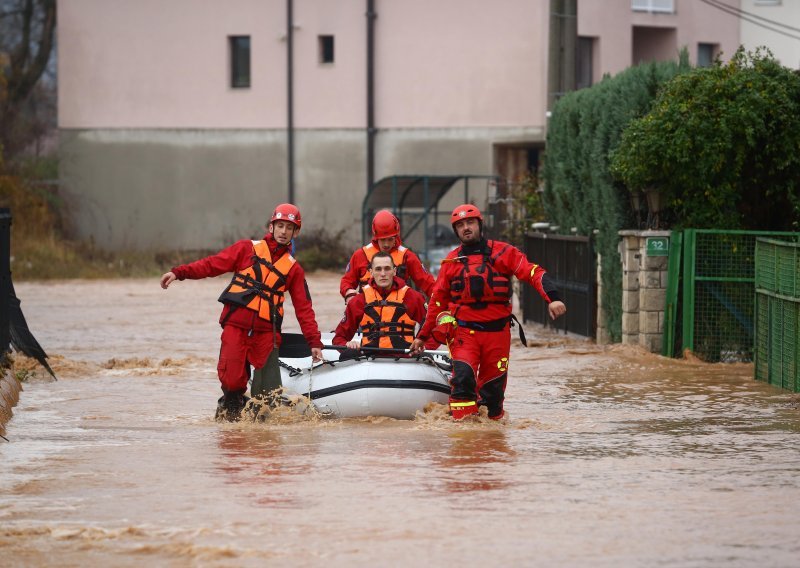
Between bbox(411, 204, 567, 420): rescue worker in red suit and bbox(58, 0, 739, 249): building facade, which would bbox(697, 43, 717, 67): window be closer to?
bbox(58, 0, 739, 249): building facade

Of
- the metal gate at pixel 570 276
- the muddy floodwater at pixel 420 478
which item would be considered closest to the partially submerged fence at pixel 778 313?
the muddy floodwater at pixel 420 478

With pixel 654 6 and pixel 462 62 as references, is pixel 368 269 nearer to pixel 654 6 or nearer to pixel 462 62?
pixel 462 62

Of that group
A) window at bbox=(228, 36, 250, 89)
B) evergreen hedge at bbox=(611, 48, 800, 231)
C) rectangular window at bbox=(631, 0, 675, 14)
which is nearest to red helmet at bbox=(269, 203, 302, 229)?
evergreen hedge at bbox=(611, 48, 800, 231)

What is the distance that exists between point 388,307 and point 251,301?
4.72ft

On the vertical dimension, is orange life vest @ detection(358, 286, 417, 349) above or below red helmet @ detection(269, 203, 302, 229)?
below

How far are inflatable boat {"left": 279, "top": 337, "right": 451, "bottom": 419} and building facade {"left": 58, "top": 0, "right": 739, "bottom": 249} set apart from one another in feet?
80.3

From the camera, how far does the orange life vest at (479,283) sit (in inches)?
515

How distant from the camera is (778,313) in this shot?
16312 mm

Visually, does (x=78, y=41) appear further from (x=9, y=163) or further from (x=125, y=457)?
(x=125, y=457)

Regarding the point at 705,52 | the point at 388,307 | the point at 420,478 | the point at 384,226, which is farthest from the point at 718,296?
the point at 705,52

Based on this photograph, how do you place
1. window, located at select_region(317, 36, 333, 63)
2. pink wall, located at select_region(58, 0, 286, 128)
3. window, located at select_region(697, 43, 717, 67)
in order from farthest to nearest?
window, located at select_region(697, 43, 717, 67)
pink wall, located at select_region(58, 0, 286, 128)
window, located at select_region(317, 36, 333, 63)

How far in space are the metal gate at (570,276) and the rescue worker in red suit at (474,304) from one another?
27.0ft

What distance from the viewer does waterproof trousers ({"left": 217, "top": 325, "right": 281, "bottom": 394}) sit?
1333cm

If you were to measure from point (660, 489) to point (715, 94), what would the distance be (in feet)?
28.9
